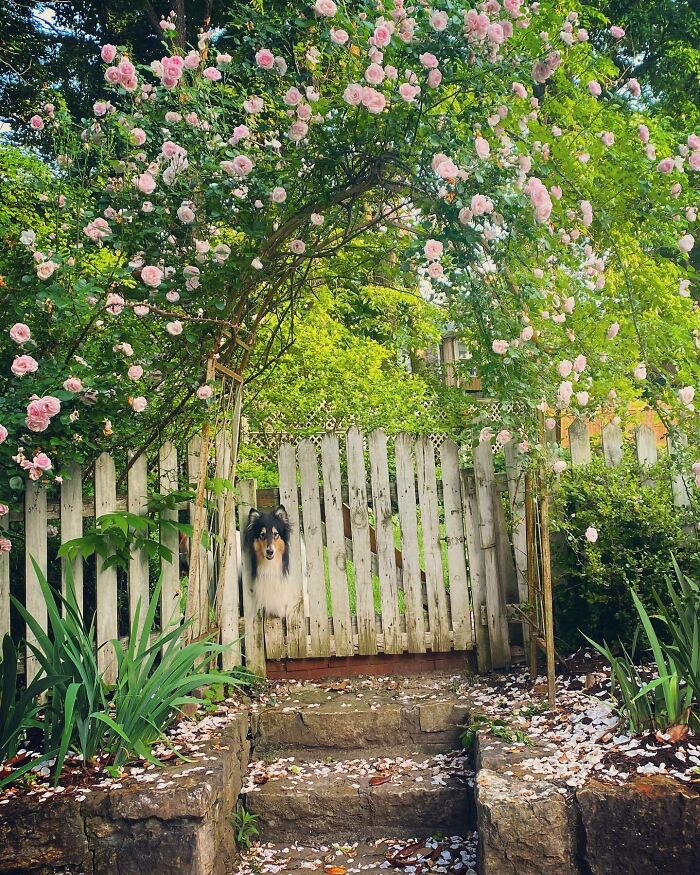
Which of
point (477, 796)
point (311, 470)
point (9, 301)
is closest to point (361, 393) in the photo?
point (311, 470)

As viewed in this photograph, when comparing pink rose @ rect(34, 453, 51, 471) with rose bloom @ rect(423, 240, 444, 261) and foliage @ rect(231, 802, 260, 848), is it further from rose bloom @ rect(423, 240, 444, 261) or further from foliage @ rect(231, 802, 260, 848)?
rose bloom @ rect(423, 240, 444, 261)

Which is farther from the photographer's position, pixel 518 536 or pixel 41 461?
pixel 518 536

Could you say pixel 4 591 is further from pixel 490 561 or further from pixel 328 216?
pixel 490 561

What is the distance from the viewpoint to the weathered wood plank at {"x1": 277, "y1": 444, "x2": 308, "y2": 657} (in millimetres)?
4555

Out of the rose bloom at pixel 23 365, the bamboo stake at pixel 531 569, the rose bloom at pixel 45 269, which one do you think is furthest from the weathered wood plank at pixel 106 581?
the bamboo stake at pixel 531 569

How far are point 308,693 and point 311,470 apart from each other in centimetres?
133

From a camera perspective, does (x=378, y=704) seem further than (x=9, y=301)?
Yes

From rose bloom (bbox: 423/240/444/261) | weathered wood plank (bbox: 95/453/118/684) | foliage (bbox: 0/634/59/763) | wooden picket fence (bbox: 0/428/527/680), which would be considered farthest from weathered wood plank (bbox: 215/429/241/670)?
rose bloom (bbox: 423/240/444/261)

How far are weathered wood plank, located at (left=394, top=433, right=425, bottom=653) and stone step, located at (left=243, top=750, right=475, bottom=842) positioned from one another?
1.02 m

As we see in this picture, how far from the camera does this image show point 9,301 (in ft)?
12.3

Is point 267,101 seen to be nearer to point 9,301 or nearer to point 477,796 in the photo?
point 9,301

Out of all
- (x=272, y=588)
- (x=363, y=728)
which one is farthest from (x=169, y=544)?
(x=363, y=728)

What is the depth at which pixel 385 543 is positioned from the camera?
15.2 ft

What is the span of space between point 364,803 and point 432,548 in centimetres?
164
